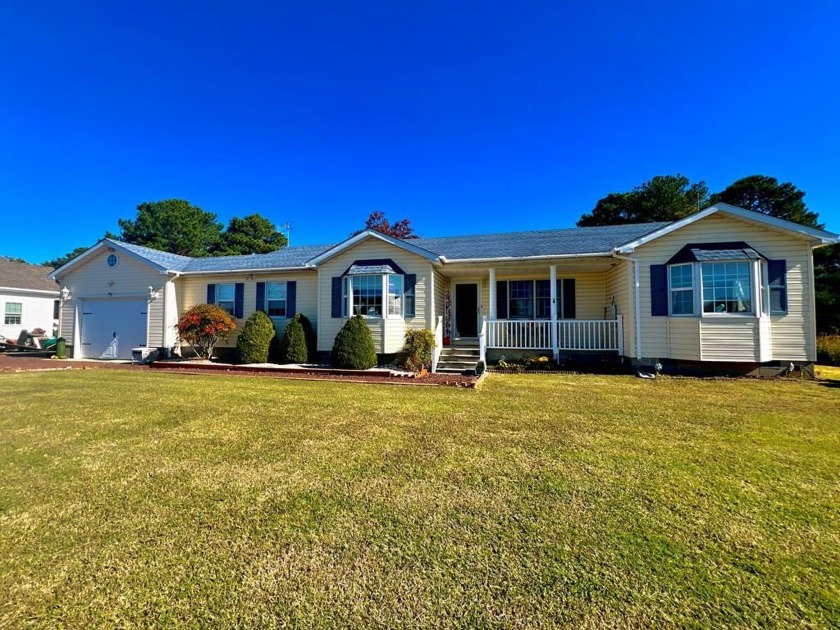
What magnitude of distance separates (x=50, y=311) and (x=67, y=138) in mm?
9890

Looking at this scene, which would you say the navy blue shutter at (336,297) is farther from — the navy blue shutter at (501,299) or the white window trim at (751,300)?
the white window trim at (751,300)

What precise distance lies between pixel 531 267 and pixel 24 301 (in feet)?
88.1

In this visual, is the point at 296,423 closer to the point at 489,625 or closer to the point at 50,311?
the point at 489,625

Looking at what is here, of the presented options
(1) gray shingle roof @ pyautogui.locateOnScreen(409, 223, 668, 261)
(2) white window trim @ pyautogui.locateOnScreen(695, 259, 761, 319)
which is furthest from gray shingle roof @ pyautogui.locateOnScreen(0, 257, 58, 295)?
(2) white window trim @ pyautogui.locateOnScreen(695, 259, 761, 319)

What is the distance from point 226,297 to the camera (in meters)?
14.5

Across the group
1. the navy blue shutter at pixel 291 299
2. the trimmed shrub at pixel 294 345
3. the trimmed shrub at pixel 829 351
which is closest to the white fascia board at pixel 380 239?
the navy blue shutter at pixel 291 299

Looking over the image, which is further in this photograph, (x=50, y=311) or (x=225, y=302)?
(x=50, y=311)

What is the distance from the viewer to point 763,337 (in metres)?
9.39


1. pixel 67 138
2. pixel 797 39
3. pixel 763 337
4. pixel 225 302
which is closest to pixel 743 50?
pixel 797 39

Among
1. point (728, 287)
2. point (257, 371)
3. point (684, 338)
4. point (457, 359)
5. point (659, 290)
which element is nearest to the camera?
point (728, 287)

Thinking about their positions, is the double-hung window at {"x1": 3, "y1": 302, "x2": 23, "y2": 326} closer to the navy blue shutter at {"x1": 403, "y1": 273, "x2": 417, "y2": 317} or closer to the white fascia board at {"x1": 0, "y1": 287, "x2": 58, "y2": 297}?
the white fascia board at {"x1": 0, "y1": 287, "x2": 58, "y2": 297}

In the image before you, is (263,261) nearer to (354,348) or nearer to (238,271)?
(238,271)

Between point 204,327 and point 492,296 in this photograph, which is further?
point 204,327

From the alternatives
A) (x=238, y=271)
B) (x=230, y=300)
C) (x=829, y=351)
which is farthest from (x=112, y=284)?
(x=829, y=351)
